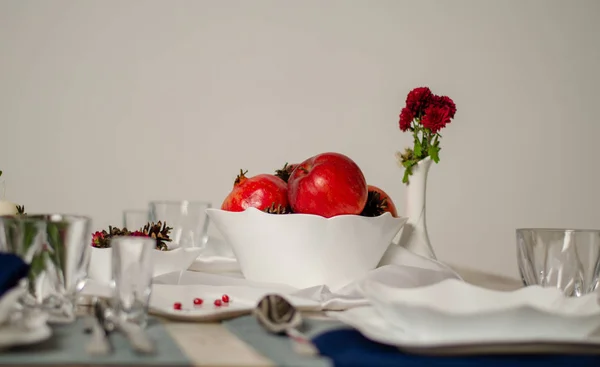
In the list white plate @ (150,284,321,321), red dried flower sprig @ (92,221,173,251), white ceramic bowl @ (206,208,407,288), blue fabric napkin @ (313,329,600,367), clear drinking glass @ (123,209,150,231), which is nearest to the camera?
blue fabric napkin @ (313,329,600,367)

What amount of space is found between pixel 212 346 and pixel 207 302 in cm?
24

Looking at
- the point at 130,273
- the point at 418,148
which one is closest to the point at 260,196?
the point at 418,148

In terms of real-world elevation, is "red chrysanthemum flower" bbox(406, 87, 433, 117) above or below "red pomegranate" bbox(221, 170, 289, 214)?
above

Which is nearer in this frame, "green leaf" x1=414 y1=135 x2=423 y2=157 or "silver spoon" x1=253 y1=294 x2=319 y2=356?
→ "silver spoon" x1=253 y1=294 x2=319 y2=356

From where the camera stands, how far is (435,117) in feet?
4.19

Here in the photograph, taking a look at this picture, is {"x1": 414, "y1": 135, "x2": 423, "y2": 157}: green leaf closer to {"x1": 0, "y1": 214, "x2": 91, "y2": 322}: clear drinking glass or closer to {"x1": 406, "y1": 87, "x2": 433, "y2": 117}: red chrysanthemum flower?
{"x1": 406, "y1": 87, "x2": 433, "y2": 117}: red chrysanthemum flower

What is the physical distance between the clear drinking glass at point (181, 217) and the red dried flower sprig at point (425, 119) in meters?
0.39

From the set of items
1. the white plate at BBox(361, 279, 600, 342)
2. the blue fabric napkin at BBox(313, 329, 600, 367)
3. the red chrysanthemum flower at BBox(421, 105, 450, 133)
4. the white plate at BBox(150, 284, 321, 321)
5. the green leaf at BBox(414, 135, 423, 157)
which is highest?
the red chrysanthemum flower at BBox(421, 105, 450, 133)

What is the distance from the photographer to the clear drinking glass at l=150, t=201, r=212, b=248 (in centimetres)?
127

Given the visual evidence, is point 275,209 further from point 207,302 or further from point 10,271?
point 10,271

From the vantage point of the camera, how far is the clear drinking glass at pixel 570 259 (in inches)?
34.9

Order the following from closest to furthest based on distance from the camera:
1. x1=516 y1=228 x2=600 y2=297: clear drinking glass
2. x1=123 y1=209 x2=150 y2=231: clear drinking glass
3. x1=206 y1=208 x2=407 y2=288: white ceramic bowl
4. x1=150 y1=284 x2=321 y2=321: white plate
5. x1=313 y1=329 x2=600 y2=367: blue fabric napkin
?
x1=313 y1=329 x2=600 y2=367: blue fabric napkin → x1=150 y1=284 x2=321 y2=321: white plate → x1=516 y1=228 x2=600 y2=297: clear drinking glass → x1=206 y1=208 x2=407 y2=288: white ceramic bowl → x1=123 y1=209 x2=150 y2=231: clear drinking glass

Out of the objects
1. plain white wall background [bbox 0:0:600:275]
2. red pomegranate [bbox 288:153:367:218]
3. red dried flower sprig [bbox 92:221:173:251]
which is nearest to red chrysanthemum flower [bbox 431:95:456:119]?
red pomegranate [bbox 288:153:367:218]

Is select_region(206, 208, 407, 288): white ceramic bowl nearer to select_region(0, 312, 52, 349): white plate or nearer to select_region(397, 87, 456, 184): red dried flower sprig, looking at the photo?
select_region(397, 87, 456, 184): red dried flower sprig
